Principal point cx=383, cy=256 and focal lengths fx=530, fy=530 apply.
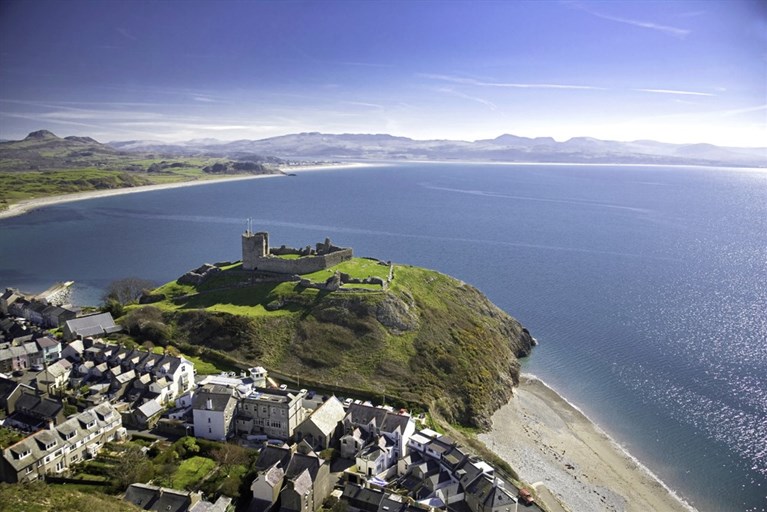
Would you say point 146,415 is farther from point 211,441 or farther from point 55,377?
point 55,377

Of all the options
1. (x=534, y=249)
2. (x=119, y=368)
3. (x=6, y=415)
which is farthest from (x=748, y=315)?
(x=6, y=415)

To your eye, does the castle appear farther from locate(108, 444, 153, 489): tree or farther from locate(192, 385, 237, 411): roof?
locate(108, 444, 153, 489): tree

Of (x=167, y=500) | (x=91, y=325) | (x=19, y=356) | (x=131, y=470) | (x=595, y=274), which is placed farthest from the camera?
(x=595, y=274)

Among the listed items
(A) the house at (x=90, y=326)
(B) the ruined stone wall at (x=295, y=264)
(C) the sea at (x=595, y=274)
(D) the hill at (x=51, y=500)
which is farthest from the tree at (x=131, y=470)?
(C) the sea at (x=595, y=274)


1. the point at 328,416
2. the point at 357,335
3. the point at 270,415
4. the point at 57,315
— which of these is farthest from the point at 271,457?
the point at 57,315

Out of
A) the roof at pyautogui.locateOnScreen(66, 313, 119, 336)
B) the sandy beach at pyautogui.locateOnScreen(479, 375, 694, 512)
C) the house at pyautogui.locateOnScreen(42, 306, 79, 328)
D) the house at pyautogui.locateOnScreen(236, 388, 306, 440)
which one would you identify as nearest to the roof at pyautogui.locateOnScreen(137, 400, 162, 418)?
the house at pyautogui.locateOnScreen(236, 388, 306, 440)

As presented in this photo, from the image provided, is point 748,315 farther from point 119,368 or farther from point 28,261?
point 28,261
